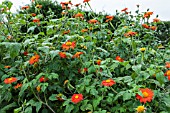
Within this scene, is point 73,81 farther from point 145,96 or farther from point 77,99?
point 145,96

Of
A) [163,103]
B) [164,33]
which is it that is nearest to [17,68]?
[163,103]

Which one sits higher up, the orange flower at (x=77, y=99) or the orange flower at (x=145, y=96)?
the orange flower at (x=145, y=96)

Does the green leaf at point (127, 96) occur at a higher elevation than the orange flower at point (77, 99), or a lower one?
higher

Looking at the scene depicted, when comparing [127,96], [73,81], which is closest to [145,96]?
[127,96]

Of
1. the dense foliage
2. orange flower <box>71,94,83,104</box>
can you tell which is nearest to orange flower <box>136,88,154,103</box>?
the dense foliage

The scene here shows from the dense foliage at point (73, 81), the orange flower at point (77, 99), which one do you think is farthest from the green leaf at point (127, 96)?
the orange flower at point (77, 99)

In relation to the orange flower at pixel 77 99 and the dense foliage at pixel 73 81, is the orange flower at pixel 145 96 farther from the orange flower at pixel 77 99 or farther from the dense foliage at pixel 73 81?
the orange flower at pixel 77 99

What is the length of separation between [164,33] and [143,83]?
4.36 metres

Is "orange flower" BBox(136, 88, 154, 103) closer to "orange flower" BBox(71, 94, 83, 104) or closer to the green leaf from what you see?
the green leaf

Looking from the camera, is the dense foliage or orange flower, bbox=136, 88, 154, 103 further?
the dense foliage

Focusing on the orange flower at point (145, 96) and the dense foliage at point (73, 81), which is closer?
the orange flower at point (145, 96)

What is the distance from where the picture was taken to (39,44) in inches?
90.0

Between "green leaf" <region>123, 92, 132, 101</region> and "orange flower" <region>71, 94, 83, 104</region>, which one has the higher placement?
"green leaf" <region>123, 92, 132, 101</region>

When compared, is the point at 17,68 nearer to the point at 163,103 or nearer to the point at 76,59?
the point at 76,59
